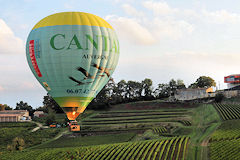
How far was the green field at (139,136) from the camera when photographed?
118 ft

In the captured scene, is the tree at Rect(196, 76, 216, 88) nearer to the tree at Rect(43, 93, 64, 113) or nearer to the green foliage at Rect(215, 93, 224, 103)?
the green foliage at Rect(215, 93, 224, 103)

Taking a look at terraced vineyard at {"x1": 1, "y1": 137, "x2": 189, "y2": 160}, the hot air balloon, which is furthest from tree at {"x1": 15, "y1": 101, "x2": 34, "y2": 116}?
the hot air balloon

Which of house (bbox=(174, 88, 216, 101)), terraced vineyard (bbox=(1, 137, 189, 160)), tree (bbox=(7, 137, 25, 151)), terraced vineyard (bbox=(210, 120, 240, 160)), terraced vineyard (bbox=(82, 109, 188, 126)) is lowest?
tree (bbox=(7, 137, 25, 151))

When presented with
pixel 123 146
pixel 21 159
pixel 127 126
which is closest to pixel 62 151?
pixel 21 159

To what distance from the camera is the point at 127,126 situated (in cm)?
6712

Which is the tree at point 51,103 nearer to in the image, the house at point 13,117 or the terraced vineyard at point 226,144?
the house at point 13,117

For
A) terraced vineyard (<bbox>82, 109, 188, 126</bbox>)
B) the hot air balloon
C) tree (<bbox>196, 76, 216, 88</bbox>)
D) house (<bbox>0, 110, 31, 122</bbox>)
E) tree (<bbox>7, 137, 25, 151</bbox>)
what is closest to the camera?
the hot air balloon

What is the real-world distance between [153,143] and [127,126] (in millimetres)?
26619

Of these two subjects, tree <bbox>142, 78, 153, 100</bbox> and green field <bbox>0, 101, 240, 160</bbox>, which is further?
tree <bbox>142, 78, 153, 100</bbox>

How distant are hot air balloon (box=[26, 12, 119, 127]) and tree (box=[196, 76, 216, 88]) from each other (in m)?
96.2

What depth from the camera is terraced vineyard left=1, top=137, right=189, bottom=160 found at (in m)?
35.2

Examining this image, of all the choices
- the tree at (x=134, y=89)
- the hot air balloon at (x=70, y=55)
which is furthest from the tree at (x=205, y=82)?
the hot air balloon at (x=70, y=55)

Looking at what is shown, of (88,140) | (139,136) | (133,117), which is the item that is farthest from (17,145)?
(133,117)

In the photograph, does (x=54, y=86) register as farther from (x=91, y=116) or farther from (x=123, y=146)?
(x=91, y=116)
